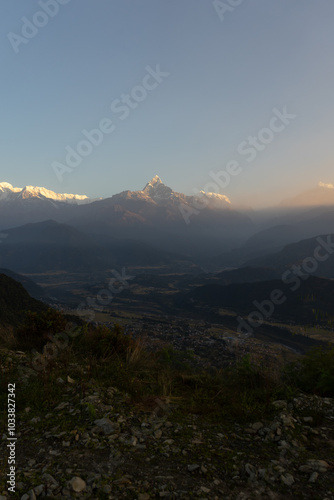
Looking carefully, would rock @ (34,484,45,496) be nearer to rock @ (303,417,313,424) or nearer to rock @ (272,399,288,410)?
rock @ (272,399,288,410)

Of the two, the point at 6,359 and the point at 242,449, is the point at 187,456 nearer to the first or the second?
the point at 242,449

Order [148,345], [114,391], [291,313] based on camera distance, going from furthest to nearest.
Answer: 1. [291,313]
2. [148,345]
3. [114,391]

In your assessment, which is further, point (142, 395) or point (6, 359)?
point (6, 359)

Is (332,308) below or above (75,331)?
below

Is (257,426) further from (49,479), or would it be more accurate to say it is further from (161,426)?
(49,479)

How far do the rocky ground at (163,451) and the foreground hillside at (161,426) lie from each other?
0.06ft

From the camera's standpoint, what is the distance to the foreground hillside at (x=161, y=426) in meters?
3.85

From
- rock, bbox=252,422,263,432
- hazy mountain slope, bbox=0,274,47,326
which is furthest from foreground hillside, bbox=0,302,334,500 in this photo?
hazy mountain slope, bbox=0,274,47,326

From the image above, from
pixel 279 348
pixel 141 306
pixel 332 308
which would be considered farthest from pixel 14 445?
pixel 141 306

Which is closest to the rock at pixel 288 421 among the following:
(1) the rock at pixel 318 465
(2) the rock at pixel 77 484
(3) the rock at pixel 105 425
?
(1) the rock at pixel 318 465

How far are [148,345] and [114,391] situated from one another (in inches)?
180

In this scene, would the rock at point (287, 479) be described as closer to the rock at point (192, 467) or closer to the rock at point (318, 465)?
the rock at point (318, 465)

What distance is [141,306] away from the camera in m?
154

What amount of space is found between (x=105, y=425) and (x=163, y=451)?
1313 millimetres
